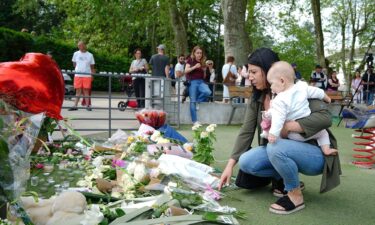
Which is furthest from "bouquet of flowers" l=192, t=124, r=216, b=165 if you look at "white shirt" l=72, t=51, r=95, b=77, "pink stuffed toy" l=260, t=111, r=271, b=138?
"white shirt" l=72, t=51, r=95, b=77

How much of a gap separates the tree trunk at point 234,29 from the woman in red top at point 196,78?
363cm

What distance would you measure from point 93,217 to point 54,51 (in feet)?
63.5

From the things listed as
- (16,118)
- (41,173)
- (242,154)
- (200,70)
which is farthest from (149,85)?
(16,118)

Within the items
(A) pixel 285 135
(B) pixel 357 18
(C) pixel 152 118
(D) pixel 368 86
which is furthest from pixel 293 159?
(B) pixel 357 18

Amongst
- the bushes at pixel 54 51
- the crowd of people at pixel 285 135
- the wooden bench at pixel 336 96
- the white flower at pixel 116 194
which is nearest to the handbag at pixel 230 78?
the wooden bench at pixel 336 96

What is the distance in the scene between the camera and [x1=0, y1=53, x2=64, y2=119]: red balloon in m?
3.63

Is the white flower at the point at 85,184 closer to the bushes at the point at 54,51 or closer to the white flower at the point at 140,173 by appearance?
the white flower at the point at 140,173

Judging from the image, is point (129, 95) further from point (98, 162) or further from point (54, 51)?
point (98, 162)

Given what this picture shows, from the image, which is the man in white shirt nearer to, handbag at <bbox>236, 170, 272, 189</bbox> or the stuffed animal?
handbag at <bbox>236, 170, 272, 189</bbox>

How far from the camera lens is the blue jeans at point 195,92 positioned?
9.19 meters

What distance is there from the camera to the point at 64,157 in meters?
4.73

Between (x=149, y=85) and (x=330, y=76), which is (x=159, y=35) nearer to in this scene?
(x=330, y=76)

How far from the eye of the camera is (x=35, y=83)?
3.91 m

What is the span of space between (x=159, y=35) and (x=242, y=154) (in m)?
26.8
